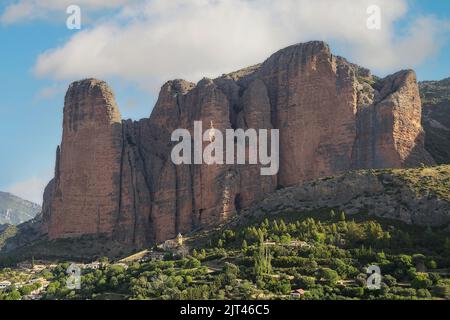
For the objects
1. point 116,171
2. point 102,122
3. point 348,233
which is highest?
point 102,122

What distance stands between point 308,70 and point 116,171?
2470cm

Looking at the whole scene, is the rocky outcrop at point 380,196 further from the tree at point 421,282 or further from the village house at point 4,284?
the village house at point 4,284

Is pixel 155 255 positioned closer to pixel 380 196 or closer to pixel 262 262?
pixel 262 262

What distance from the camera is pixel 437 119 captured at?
105 m

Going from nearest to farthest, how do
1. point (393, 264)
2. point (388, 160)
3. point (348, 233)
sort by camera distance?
1. point (393, 264)
2. point (348, 233)
3. point (388, 160)

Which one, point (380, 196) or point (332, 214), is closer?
point (332, 214)

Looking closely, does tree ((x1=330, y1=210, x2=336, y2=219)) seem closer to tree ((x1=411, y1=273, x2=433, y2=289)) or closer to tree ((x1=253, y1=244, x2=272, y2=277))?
tree ((x1=253, y1=244, x2=272, y2=277))

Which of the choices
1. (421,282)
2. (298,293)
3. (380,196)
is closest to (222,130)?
(380,196)

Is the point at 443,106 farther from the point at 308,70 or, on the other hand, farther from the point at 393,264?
the point at 393,264

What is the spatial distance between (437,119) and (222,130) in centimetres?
3192

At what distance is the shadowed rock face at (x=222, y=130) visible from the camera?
85500 mm
